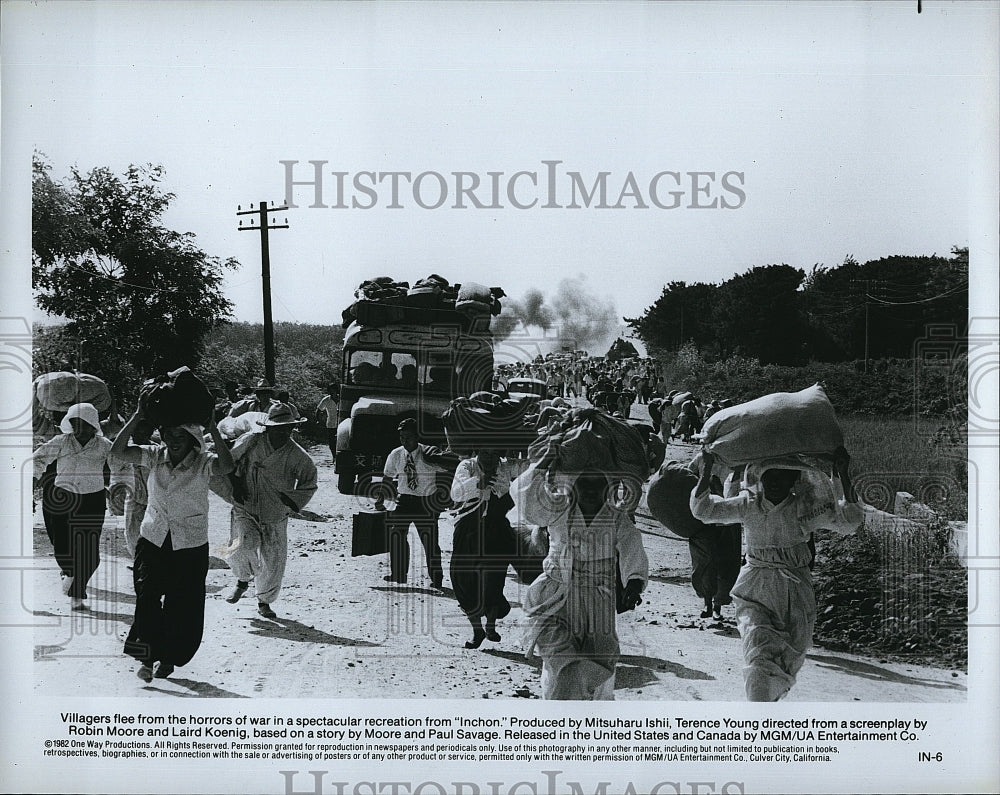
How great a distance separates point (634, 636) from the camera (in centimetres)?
570

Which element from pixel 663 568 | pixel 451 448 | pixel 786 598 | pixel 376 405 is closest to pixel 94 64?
pixel 376 405

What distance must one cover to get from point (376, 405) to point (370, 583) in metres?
1.15

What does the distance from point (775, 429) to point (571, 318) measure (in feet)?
5.04

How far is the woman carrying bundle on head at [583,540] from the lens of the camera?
4.77m

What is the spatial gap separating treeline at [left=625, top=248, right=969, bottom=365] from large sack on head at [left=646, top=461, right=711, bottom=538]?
743 mm

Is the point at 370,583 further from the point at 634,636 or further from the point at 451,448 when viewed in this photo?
the point at 634,636

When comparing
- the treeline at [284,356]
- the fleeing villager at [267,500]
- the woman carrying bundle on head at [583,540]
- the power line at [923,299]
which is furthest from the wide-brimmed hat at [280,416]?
the power line at [923,299]

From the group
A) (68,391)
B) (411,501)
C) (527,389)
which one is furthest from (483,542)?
(68,391)

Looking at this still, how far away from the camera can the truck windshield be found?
20.6 ft

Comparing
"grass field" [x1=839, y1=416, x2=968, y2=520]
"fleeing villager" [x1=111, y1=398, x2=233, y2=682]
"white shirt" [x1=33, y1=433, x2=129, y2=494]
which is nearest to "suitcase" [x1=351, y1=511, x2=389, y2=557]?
"fleeing villager" [x1=111, y1=398, x2=233, y2=682]

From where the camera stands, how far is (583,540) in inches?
188

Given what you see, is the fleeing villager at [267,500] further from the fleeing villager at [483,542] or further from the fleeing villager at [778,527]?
the fleeing villager at [778,527]

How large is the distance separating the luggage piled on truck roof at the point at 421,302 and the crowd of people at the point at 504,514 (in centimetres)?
43
